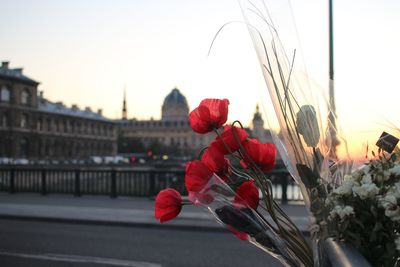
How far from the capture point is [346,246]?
191 centimetres

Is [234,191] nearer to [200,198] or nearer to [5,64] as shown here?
[200,198]

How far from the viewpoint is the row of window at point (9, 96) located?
336 ft

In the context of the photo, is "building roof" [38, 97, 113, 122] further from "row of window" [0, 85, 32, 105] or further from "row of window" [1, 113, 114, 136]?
"row of window" [0, 85, 32, 105]

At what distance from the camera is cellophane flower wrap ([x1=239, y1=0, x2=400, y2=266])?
1904mm

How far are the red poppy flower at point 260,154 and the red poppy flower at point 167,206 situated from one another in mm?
340

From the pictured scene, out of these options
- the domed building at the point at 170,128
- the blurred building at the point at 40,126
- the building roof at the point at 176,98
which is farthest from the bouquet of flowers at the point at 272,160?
the building roof at the point at 176,98

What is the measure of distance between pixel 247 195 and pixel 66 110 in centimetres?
13059

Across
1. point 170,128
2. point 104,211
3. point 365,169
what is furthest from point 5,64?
point 365,169

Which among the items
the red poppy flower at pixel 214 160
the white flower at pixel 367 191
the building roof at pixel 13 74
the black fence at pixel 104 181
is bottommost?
the black fence at pixel 104 181

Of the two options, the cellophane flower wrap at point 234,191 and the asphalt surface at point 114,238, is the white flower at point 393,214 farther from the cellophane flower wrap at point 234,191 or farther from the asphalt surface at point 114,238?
the asphalt surface at point 114,238

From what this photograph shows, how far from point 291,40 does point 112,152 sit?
145 m

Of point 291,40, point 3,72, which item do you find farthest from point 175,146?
point 291,40

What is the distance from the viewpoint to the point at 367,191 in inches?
75.1

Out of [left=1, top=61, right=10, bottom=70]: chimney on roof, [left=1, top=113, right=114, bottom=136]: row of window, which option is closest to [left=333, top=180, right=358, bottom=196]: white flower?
[left=1, top=113, right=114, bottom=136]: row of window
